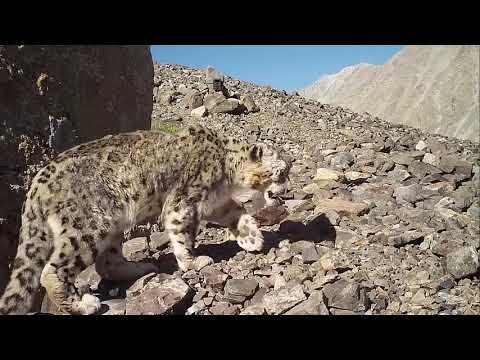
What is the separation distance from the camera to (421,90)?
4266 centimetres

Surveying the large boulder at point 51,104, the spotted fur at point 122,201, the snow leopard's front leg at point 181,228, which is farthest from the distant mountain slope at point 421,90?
the snow leopard's front leg at point 181,228

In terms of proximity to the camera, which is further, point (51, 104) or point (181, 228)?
point (51, 104)

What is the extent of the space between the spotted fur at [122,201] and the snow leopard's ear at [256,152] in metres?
0.02

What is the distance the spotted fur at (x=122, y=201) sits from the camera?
16.6 ft

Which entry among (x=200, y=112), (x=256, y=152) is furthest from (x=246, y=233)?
(x=200, y=112)

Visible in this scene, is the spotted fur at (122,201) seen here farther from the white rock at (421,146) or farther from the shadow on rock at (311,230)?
the white rock at (421,146)

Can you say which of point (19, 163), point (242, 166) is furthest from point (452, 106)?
point (19, 163)

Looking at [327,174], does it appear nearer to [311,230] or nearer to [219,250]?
[311,230]

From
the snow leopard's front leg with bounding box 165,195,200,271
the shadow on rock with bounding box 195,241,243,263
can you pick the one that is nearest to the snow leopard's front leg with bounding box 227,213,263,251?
the shadow on rock with bounding box 195,241,243,263

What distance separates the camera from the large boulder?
→ 565 centimetres

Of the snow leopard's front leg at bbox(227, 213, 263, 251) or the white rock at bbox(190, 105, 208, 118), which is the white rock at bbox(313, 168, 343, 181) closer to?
the snow leopard's front leg at bbox(227, 213, 263, 251)

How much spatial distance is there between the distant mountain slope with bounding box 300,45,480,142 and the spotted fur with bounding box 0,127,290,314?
71.2 feet

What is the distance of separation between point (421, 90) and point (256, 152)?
39.5 meters

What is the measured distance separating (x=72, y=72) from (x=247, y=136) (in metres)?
7.23
